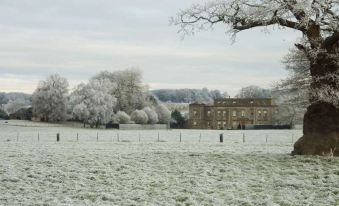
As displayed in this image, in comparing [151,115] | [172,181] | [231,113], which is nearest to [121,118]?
[151,115]

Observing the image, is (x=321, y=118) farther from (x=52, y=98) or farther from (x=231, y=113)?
(x=231, y=113)

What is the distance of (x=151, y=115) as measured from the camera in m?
145

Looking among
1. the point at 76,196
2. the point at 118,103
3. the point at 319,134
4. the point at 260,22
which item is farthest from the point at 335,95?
the point at 118,103

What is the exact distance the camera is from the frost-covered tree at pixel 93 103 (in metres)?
128

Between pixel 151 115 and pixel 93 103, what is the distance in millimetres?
→ 21520

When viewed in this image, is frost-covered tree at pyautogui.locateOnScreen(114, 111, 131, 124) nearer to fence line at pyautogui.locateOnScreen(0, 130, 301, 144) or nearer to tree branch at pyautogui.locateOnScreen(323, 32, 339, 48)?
fence line at pyautogui.locateOnScreen(0, 130, 301, 144)

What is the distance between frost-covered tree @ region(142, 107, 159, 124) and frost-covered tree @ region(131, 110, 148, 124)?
419 centimetres

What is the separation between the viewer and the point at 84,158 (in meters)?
28.1

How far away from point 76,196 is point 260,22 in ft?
48.3

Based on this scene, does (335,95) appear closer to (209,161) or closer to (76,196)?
(209,161)

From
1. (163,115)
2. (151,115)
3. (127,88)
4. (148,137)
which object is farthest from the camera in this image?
(163,115)

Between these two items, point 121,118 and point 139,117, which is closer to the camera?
point 121,118

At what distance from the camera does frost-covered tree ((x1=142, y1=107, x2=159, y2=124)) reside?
144 metres

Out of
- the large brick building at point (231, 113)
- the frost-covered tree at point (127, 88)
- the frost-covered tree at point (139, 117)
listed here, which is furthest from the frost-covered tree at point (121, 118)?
the large brick building at point (231, 113)
